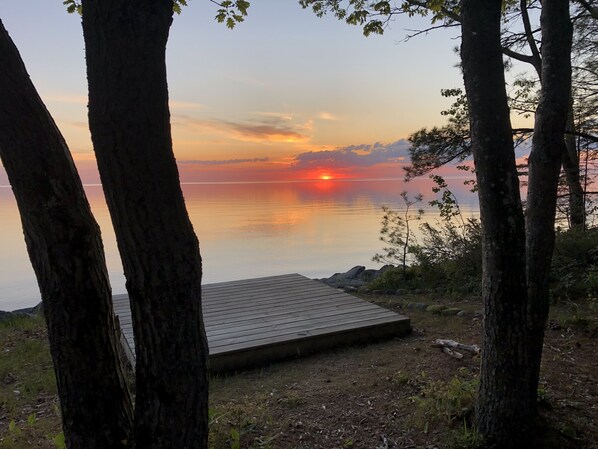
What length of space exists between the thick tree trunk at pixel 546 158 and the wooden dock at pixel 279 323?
244 cm

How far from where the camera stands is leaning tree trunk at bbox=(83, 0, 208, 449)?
1532 mm

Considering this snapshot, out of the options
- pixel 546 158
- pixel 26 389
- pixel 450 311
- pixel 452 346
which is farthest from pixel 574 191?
pixel 26 389

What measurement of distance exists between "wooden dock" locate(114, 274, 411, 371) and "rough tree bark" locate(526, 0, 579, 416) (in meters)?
2.44

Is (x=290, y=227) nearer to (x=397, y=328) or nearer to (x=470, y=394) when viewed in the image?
(x=397, y=328)

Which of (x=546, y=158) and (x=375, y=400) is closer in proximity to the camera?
(x=546, y=158)

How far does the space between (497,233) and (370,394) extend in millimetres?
1734

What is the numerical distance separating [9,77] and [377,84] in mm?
9502

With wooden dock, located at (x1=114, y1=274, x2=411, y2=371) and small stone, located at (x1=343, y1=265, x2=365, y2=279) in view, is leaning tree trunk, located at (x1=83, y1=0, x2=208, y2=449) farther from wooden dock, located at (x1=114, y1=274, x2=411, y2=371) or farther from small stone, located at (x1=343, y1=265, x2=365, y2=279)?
small stone, located at (x1=343, y1=265, x2=365, y2=279)

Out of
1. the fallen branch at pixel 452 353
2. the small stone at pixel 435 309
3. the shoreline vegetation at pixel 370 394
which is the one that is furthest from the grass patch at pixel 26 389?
the small stone at pixel 435 309

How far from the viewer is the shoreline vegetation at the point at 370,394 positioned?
8.76 feet

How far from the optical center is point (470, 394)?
Answer: 2809 mm

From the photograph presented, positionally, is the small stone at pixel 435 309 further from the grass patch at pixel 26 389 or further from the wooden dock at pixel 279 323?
the grass patch at pixel 26 389

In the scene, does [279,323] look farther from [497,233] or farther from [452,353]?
[497,233]

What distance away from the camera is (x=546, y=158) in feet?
8.37
